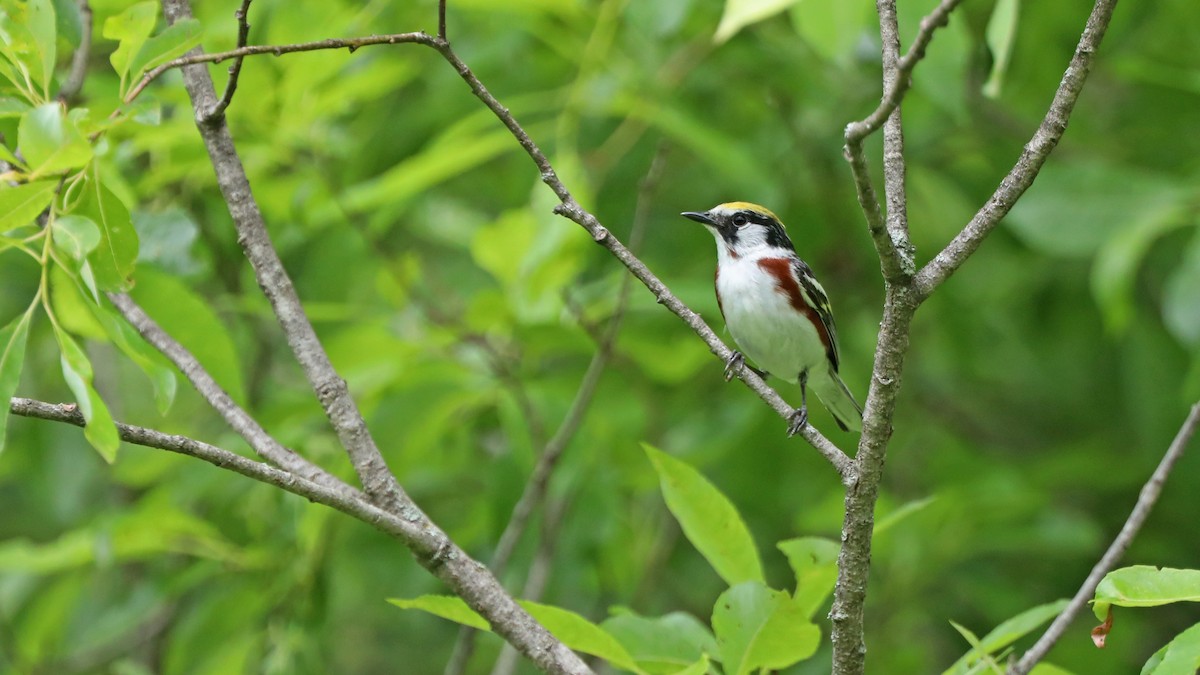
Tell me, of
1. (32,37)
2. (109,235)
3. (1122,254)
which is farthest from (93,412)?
(1122,254)

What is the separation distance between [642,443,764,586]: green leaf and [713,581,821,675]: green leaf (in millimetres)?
294

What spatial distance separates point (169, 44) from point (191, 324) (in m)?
1.03

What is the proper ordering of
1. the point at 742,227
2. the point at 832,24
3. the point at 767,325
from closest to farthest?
the point at 832,24, the point at 767,325, the point at 742,227

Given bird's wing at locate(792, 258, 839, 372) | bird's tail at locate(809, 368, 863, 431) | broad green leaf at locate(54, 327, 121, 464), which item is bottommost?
bird's tail at locate(809, 368, 863, 431)

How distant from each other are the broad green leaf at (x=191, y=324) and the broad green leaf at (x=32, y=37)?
1.01m

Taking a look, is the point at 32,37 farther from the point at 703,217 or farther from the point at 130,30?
the point at 703,217

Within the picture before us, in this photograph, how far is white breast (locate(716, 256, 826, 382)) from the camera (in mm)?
4766

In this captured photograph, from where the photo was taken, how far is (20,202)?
83.5 inches

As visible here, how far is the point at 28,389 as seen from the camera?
250 inches

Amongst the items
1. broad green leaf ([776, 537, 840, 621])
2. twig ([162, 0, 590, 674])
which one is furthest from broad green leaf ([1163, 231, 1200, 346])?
twig ([162, 0, 590, 674])

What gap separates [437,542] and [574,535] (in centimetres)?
208

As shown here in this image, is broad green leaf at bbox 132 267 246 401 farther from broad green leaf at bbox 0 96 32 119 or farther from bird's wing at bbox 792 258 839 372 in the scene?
bird's wing at bbox 792 258 839 372

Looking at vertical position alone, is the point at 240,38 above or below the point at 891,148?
above

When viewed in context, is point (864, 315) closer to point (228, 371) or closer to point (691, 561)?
point (691, 561)
